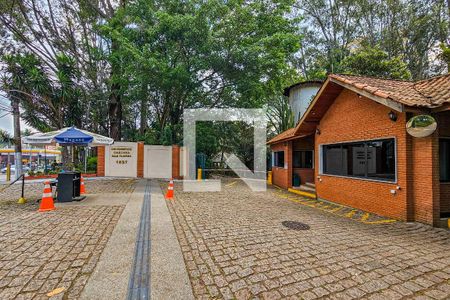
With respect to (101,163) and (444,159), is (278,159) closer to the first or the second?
(444,159)

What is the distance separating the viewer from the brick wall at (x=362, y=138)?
551 centimetres

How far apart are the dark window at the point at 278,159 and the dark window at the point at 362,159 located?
4.47 m

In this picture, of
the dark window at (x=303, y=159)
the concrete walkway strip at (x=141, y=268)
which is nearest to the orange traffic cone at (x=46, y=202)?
the concrete walkway strip at (x=141, y=268)

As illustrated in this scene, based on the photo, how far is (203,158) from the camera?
51.0ft

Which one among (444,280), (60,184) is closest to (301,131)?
(444,280)

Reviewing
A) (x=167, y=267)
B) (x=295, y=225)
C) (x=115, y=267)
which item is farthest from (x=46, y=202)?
(x=295, y=225)

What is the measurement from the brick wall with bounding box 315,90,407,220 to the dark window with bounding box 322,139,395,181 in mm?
237

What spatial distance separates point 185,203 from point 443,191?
7057 mm

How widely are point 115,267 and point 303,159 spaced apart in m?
10.7

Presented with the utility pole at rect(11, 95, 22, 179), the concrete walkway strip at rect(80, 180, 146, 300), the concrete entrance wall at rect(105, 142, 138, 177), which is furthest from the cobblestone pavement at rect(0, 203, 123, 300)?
the utility pole at rect(11, 95, 22, 179)

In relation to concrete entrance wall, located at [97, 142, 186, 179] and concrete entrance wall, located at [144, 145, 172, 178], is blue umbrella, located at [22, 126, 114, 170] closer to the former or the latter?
concrete entrance wall, located at [97, 142, 186, 179]

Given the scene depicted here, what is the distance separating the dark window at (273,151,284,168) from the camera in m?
13.1

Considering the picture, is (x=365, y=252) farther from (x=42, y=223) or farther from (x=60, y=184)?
(x=60, y=184)

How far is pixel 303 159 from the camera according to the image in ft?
39.3
